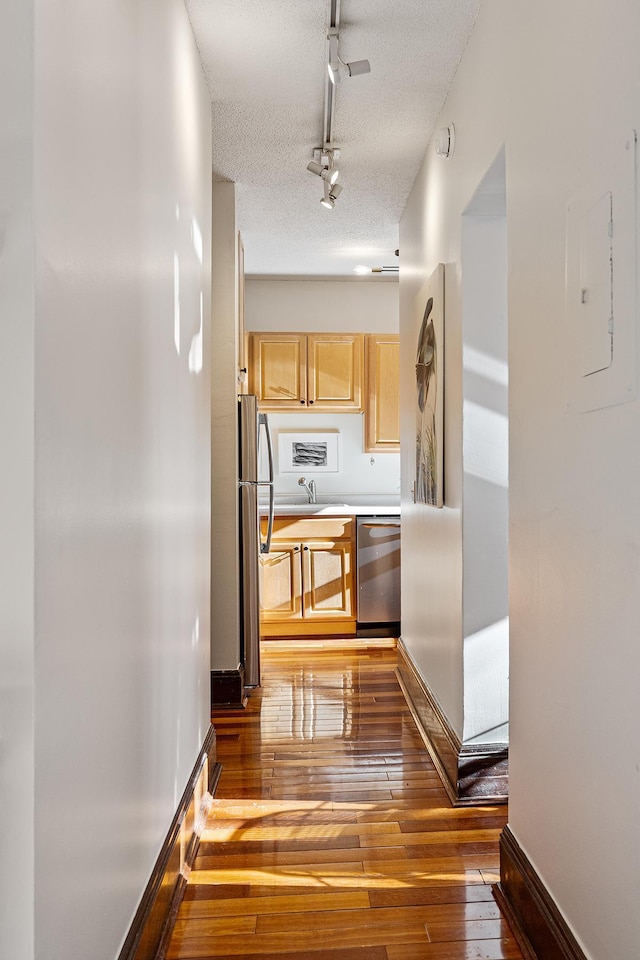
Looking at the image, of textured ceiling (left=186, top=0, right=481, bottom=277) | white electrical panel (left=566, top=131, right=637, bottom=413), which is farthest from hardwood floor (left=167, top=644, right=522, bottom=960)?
textured ceiling (left=186, top=0, right=481, bottom=277)

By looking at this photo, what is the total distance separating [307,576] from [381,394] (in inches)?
61.2

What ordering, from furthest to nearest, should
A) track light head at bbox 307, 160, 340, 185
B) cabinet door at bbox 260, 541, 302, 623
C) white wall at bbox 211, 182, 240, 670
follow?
cabinet door at bbox 260, 541, 302, 623
white wall at bbox 211, 182, 240, 670
track light head at bbox 307, 160, 340, 185

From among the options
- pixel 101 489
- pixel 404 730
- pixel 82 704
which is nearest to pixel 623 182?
pixel 101 489

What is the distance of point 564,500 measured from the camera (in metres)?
1.64

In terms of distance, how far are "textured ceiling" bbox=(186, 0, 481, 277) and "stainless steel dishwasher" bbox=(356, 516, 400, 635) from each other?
2.00m

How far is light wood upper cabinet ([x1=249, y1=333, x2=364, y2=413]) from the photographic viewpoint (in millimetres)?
5715

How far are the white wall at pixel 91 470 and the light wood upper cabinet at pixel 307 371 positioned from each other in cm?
348

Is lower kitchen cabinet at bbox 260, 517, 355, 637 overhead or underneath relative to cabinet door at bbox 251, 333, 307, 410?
underneath

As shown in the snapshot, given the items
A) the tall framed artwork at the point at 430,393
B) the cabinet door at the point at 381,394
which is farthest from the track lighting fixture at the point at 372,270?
the tall framed artwork at the point at 430,393

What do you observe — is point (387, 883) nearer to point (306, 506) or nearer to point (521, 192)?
point (521, 192)

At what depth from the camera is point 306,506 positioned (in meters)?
5.67

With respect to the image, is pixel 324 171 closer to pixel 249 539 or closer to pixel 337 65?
pixel 337 65

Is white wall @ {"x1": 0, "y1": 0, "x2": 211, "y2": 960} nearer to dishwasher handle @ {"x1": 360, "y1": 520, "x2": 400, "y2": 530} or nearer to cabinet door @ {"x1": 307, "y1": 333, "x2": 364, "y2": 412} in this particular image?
dishwasher handle @ {"x1": 360, "y1": 520, "x2": 400, "y2": 530}

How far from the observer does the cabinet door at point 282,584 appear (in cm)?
526
